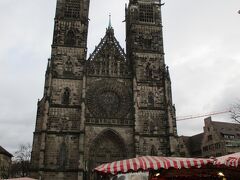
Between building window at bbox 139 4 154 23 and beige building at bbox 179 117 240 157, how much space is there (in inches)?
692

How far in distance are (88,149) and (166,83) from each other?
11887mm

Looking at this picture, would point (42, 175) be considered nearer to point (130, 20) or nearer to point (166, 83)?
point (166, 83)

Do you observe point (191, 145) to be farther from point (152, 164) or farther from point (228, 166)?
point (152, 164)

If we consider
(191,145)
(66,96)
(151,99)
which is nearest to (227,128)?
(191,145)

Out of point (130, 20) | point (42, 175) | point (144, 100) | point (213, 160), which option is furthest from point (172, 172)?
point (130, 20)

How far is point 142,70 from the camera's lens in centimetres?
3416

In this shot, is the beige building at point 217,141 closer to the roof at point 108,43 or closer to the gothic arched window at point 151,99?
the gothic arched window at point 151,99

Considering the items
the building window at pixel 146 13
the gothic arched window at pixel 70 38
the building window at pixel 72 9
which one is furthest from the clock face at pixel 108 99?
the building window at pixel 146 13

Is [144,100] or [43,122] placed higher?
[144,100]

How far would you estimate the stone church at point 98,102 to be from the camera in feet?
94.9

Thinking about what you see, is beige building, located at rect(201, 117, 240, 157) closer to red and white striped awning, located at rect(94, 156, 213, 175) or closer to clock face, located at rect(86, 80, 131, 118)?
clock face, located at rect(86, 80, 131, 118)

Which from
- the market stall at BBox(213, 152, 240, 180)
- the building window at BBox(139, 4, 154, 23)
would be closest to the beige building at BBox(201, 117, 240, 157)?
the building window at BBox(139, 4, 154, 23)

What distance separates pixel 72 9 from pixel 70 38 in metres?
4.34

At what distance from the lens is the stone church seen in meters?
28.9
